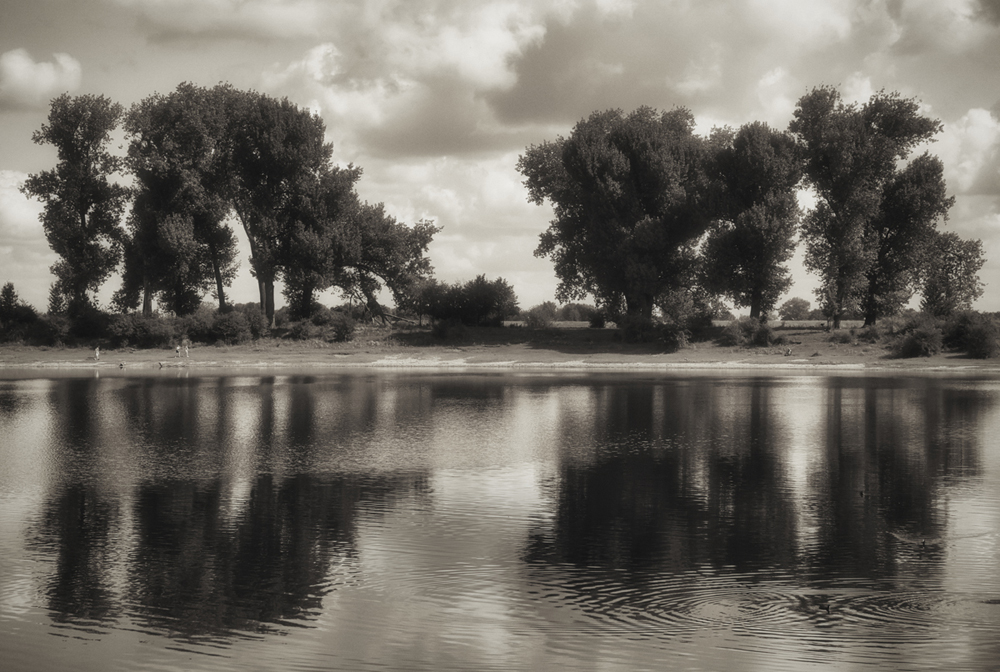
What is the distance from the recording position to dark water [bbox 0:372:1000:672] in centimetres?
1120

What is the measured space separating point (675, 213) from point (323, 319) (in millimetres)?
27527

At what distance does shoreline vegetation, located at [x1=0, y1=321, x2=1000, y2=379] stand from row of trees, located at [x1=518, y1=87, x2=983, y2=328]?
3844 millimetres

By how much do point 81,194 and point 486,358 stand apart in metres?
34.9

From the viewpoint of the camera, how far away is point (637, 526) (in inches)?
675

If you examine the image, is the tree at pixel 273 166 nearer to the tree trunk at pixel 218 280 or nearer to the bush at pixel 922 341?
the tree trunk at pixel 218 280

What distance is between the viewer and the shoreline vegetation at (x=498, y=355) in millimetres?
65500

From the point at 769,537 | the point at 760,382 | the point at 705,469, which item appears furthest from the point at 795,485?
the point at 760,382

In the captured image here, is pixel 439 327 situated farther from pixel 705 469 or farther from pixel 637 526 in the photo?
pixel 637 526

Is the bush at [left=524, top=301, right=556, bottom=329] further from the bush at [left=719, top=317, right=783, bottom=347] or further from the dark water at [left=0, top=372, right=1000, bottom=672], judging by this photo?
the dark water at [left=0, top=372, right=1000, bottom=672]

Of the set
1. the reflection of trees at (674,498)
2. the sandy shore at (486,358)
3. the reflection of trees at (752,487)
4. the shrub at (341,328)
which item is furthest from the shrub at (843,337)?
the reflection of trees at (674,498)

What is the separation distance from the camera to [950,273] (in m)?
77.2

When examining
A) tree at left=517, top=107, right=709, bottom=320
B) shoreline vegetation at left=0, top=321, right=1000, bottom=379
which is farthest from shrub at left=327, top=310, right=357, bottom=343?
tree at left=517, top=107, right=709, bottom=320

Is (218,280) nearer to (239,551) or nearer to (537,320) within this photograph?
(537,320)

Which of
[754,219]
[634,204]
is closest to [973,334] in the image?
[754,219]
